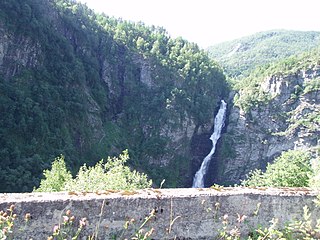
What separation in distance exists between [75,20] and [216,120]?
38.0 metres

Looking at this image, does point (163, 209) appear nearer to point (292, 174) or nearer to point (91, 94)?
point (292, 174)

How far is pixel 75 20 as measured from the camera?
7788 cm

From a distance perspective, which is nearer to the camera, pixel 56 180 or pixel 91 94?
pixel 56 180

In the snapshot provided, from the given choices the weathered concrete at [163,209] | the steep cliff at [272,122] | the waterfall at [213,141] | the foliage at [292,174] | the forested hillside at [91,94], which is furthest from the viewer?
the steep cliff at [272,122]

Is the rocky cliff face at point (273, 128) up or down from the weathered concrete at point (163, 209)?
down

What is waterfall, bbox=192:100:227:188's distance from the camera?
62.9 meters

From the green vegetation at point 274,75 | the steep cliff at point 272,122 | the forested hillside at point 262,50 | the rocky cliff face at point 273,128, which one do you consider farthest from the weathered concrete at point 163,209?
the forested hillside at point 262,50

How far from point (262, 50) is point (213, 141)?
102098 mm

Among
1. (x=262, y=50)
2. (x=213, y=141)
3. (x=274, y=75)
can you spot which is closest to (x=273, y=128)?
(x=274, y=75)

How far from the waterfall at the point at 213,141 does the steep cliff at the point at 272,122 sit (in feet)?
5.37

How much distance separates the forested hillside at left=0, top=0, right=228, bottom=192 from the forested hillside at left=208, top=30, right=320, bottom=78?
48.7 meters

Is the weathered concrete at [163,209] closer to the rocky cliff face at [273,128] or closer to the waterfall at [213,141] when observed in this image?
the waterfall at [213,141]

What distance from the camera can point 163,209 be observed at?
6754 millimetres

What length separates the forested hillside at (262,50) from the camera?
139125mm
